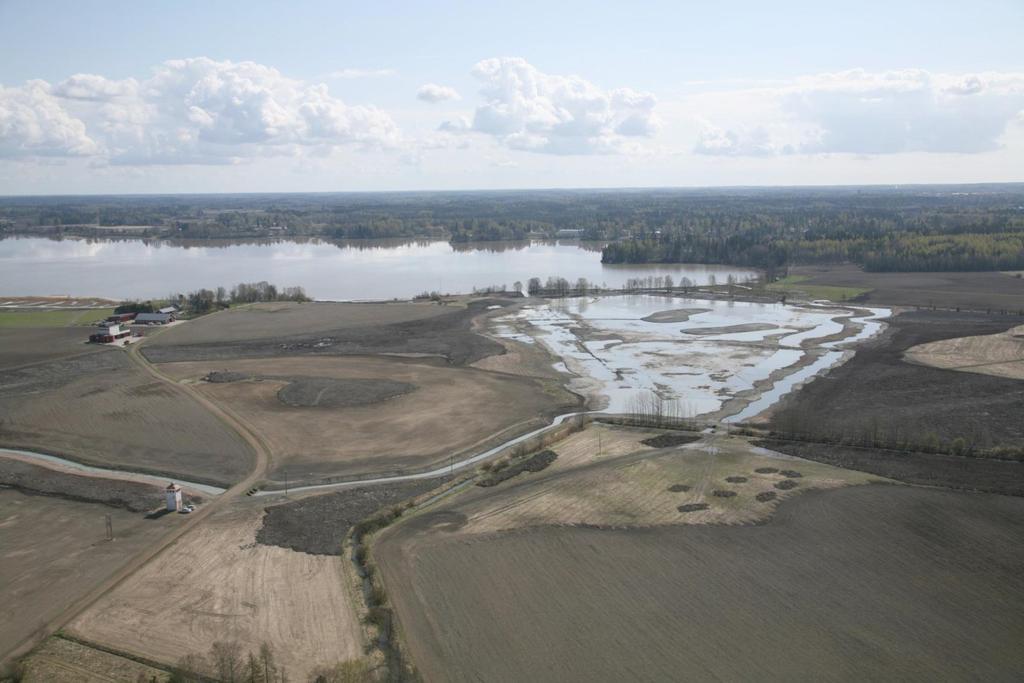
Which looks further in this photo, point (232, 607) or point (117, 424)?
point (117, 424)

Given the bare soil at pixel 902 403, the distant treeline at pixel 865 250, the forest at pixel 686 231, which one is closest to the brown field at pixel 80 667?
the bare soil at pixel 902 403

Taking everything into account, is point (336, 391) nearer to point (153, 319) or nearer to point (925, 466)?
point (925, 466)

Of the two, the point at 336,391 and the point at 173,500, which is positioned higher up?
the point at 336,391

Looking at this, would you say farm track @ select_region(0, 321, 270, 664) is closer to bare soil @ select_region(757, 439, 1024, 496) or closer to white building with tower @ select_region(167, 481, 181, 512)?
white building with tower @ select_region(167, 481, 181, 512)

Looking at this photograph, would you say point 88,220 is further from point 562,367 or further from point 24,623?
point 24,623

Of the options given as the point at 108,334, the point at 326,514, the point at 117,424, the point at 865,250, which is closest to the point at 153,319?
the point at 108,334

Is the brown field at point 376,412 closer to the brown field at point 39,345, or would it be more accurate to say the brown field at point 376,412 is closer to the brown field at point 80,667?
the brown field at point 39,345
